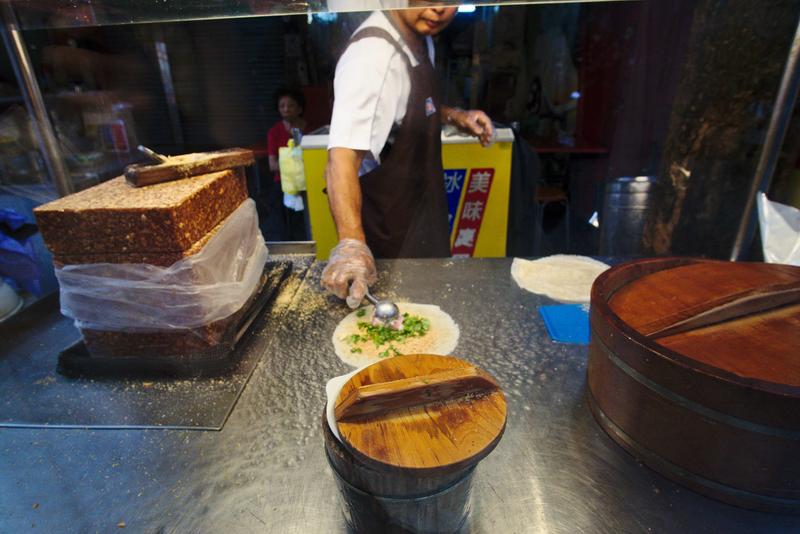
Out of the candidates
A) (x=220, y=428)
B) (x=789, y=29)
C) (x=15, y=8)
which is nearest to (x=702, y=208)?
(x=789, y=29)

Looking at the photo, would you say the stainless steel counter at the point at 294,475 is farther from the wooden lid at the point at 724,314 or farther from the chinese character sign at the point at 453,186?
the chinese character sign at the point at 453,186

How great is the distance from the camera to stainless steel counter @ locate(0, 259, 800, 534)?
81cm

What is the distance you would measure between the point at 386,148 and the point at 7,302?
175 centimetres

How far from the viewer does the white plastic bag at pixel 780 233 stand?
157 centimetres

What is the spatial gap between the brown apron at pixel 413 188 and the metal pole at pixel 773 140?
1.51 metres

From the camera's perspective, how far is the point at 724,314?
3.11 feet

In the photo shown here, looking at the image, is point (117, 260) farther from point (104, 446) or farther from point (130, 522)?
point (130, 522)

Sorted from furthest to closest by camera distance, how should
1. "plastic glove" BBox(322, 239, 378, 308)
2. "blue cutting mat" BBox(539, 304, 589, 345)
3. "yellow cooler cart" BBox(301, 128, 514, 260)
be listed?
1. "yellow cooler cart" BBox(301, 128, 514, 260)
2. "plastic glove" BBox(322, 239, 378, 308)
3. "blue cutting mat" BBox(539, 304, 589, 345)

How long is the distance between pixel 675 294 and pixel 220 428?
4.04ft

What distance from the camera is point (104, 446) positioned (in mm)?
990

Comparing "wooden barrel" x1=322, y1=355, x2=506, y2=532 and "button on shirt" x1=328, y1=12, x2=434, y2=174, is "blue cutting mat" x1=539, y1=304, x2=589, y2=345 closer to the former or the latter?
"wooden barrel" x1=322, y1=355, x2=506, y2=532

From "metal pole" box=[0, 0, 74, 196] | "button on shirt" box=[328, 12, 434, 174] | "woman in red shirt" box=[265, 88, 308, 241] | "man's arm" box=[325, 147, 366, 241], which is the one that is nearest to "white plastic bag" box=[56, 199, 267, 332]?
"man's arm" box=[325, 147, 366, 241]

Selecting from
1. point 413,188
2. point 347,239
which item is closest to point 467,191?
point 413,188

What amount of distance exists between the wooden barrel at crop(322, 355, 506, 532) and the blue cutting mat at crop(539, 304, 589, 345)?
2.26 ft
